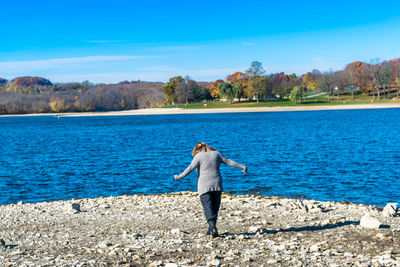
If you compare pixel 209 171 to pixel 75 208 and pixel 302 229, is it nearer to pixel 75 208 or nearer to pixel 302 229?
pixel 302 229

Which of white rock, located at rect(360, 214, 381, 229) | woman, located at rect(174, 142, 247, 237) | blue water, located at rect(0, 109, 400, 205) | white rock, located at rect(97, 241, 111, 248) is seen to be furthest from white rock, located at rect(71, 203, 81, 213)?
white rock, located at rect(360, 214, 381, 229)

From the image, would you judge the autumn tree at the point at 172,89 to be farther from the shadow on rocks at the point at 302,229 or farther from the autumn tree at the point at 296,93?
the shadow on rocks at the point at 302,229

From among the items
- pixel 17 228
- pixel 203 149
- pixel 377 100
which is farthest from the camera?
pixel 377 100

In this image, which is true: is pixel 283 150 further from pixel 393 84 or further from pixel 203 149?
pixel 393 84

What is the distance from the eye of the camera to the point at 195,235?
10445mm

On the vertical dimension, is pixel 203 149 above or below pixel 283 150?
above

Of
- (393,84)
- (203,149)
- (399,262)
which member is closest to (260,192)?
(203,149)

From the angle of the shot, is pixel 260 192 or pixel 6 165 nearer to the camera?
pixel 260 192

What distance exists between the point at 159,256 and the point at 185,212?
14.5 ft

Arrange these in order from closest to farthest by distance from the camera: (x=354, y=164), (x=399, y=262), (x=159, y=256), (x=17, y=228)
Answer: (x=399, y=262), (x=159, y=256), (x=17, y=228), (x=354, y=164)

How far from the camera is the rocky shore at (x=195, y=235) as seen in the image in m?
8.63

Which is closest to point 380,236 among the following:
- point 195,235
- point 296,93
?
point 195,235

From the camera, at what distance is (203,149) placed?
998 cm

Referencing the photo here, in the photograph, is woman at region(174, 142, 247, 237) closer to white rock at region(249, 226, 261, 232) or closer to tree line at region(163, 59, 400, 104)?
white rock at region(249, 226, 261, 232)
